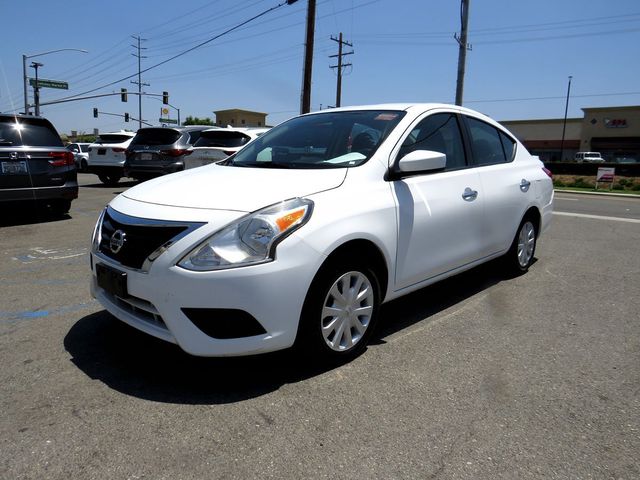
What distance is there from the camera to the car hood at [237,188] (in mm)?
2746

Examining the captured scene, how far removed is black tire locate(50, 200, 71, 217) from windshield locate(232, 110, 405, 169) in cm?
551

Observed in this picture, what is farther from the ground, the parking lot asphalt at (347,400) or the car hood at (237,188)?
the car hood at (237,188)

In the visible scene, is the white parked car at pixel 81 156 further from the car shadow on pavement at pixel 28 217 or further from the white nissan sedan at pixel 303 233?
the white nissan sedan at pixel 303 233

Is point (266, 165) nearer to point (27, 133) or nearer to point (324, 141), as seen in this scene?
point (324, 141)

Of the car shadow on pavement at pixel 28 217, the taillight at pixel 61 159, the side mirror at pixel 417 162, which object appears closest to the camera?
the side mirror at pixel 417 162

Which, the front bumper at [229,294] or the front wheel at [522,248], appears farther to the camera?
the front wheel at [522,248]

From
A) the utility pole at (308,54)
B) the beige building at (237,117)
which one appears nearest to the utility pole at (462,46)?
the utility pole at (308,54)

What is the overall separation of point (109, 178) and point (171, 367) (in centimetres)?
1381

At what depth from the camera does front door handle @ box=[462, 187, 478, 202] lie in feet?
12.7

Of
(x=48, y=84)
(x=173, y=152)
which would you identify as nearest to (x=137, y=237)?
(x=173, y=152)

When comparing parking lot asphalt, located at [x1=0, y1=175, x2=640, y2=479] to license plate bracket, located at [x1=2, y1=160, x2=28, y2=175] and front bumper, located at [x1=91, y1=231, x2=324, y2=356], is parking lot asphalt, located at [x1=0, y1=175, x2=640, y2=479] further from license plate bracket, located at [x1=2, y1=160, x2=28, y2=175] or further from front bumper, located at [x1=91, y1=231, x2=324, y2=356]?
license plate bracket, located at [x1=2, y1=160, x2=28, y2=175]

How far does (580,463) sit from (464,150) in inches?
104

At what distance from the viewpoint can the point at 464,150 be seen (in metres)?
4.14

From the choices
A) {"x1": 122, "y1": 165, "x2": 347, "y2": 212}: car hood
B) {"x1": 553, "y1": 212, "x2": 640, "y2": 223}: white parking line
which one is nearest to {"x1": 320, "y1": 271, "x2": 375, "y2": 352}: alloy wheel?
{"x1": 122, "y1": 165, "x2": 347, "y2": 212}: car hood
